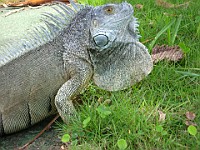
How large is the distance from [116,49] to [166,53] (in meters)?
0.69

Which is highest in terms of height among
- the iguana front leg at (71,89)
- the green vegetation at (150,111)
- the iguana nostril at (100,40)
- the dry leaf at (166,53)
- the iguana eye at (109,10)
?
the iguana eye at (109,10)

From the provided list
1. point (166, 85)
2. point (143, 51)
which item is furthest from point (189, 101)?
point (143, 51)

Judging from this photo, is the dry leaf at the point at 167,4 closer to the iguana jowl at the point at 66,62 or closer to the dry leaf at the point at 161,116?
the iguana jowl at the point at 66,62

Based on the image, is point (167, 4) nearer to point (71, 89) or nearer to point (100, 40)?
point (100, 40)

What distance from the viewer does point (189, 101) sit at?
354 centimetres

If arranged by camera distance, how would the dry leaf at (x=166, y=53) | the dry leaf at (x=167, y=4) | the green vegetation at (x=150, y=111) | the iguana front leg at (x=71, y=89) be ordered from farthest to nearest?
the dry leaf at (x=167, y=4)
the dry leaf at (x=166, y=53)
the iguana front leg at (x=71, y=89)
the green vegetation at (x=150, y=111)

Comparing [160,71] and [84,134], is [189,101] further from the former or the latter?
[84,134]

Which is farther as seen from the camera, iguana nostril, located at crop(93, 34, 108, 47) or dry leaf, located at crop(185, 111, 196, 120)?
iguana nostril, located at crop(93, 34, 108, 47)

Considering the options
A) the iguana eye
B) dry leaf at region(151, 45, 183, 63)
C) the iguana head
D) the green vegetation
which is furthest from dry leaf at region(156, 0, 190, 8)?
the iguana eye

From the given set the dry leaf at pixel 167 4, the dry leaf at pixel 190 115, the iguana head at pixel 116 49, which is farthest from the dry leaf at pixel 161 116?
the dry leaf at pixel 167 4

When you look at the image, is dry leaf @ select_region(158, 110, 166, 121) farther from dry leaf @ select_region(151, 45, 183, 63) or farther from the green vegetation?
dry leaf @ select_region(151, 45, 183, 63)

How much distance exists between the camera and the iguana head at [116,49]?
3.52 metres

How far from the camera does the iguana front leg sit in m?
3.49

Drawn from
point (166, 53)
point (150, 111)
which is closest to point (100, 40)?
point (150, 111)
